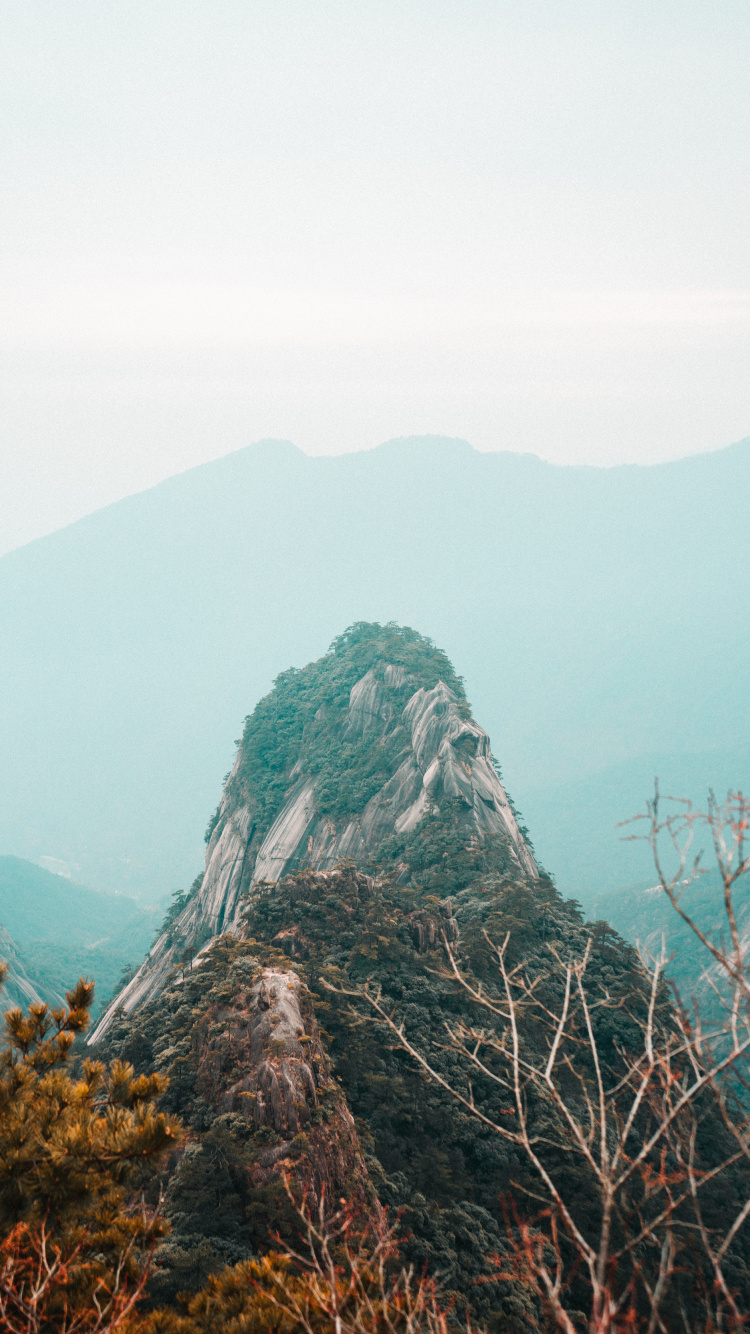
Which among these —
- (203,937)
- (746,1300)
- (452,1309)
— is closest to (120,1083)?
(452,1309)

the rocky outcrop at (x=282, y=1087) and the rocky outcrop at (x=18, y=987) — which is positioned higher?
the rocky outcrop at (x=282, y=1087)

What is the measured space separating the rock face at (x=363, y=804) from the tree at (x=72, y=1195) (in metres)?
30.7

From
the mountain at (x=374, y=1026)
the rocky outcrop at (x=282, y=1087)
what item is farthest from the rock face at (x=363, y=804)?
the rocky outcrop at (x=282, y=1087)

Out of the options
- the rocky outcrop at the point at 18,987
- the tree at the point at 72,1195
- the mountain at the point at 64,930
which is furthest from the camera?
the mountain at the point at 64,930

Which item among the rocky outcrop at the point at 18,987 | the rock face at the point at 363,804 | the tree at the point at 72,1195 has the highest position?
the rock face at the point at 363,804

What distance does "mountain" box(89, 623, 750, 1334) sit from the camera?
570 inches

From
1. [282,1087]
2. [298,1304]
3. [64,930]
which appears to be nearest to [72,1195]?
[298,1304]

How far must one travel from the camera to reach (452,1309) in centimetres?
1338

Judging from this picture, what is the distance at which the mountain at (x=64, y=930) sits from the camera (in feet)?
277

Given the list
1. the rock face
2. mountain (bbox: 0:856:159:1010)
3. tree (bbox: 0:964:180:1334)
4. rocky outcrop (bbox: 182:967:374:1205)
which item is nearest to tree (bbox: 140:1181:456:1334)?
tree (bbox: 0:964:180:1334)

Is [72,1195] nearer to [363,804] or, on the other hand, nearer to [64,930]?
[363,804]

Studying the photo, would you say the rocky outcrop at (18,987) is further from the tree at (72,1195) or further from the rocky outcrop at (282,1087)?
the tree at (72,1195)

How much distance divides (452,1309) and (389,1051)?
7667 millimetres

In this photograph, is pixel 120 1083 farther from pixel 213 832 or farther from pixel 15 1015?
pixel 213 832
